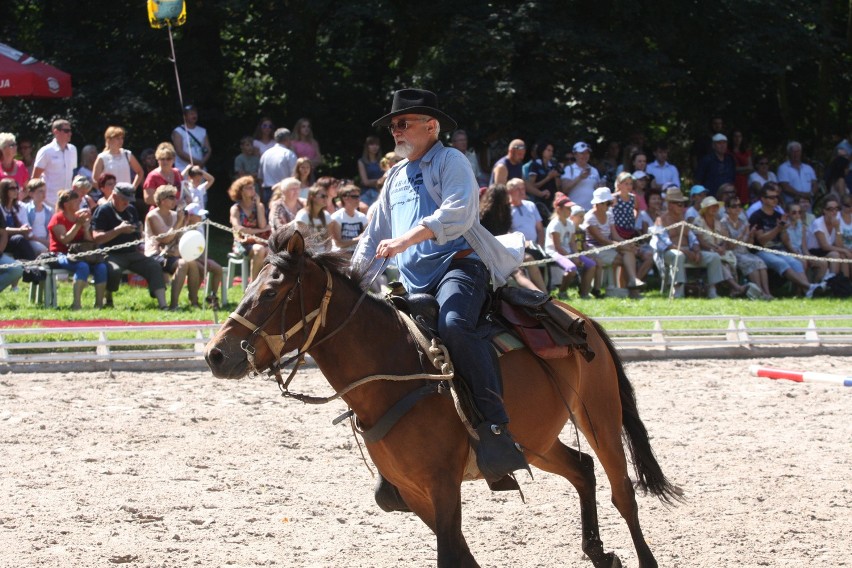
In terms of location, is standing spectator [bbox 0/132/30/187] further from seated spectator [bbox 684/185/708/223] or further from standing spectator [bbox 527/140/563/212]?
seated spectator [bbox 684/185/708/223]

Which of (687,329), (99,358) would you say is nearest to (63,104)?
(99,358)

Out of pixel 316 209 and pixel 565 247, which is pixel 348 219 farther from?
pixel 565 247

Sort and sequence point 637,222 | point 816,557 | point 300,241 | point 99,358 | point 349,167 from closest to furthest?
point 300,241 → point 816,557 → point 99,358 → point 637,222 → point 349,167

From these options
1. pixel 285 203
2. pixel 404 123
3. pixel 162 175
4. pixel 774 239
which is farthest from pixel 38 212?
pixel 774 239

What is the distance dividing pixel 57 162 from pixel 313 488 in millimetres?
9530

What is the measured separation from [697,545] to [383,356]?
241cm

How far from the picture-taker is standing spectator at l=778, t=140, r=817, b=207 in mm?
19594

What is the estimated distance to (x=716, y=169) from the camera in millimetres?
19234

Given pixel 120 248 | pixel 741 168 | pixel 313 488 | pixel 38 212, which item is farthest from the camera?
pixel 741 168

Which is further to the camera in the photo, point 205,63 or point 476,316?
point 205,63

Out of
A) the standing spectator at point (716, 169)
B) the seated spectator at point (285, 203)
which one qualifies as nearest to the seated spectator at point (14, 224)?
the seated spectator at point (285, 203)

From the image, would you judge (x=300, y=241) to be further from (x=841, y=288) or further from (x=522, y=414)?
(x=841, y=288)

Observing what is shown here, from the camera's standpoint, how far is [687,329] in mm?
12875

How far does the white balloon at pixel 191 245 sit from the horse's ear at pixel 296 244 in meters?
8.38
